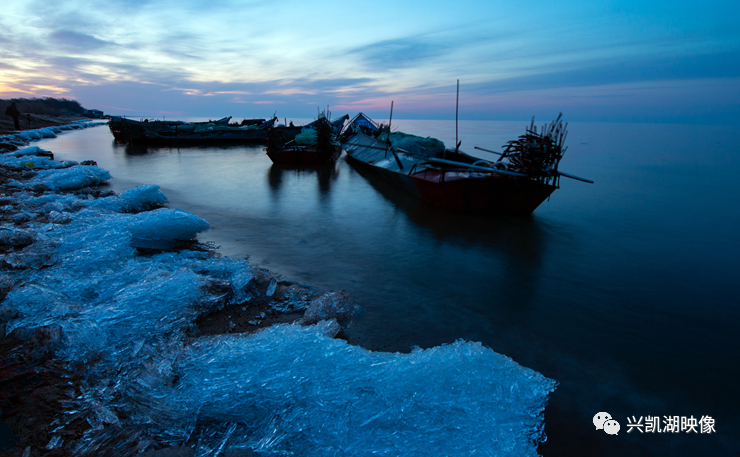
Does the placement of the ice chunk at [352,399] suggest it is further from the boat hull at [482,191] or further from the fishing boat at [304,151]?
the fishing boat at [304,151]

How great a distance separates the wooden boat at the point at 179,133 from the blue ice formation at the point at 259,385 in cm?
2871

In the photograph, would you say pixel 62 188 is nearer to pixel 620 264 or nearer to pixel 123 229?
pixel 123 229

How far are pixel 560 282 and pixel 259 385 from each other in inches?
201

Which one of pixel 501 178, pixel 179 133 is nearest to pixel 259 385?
pixel 501 178

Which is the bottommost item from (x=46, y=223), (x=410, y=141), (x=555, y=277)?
(x=555, y=277)

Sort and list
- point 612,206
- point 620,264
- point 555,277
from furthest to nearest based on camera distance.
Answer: point 612,206, point 620,264, point 555,277

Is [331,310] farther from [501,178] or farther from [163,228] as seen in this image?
[501,178]

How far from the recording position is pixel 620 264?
6672 mm

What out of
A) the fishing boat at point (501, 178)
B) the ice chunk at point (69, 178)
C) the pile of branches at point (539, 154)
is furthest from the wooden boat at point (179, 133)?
the pile of branches at point (539, 154)

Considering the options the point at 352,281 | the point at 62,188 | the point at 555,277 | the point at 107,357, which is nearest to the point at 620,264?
the point at 555,277

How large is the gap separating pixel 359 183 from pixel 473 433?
13.8 metres

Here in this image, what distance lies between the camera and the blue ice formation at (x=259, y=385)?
2.33m

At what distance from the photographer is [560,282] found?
5.86 meters

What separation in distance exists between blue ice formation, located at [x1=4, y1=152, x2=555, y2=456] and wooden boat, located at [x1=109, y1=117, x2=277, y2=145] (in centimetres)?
2871
